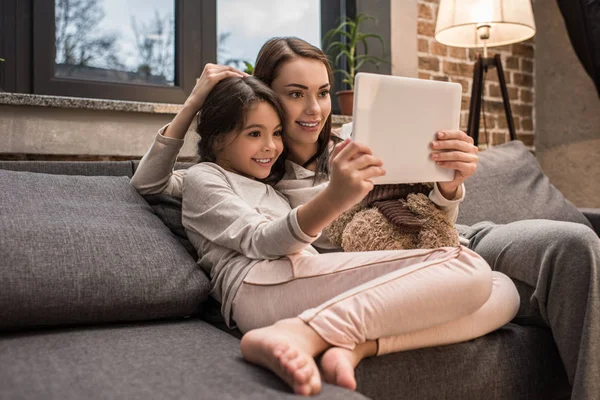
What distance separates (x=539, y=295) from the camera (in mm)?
1233

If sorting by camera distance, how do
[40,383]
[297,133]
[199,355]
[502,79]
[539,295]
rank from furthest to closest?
[502,79] → [297,133] → [539,295] → [199,355] → [40,383]

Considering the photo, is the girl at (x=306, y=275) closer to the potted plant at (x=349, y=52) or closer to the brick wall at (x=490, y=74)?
the potted plant at (x=349, y=52)

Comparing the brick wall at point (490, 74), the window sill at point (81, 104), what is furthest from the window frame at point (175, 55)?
the brick wall at point (490, 74)

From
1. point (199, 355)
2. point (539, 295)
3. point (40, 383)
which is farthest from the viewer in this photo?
point (539, 295)

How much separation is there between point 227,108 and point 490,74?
206cm

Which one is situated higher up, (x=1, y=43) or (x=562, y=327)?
(x=1, y=43)

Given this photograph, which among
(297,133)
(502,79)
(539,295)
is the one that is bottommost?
(539,295)

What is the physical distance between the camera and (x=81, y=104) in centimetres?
185

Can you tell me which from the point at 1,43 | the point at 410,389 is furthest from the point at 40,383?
the point at 1,43

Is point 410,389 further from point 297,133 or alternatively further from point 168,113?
point 168,113

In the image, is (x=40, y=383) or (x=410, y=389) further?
(x=410, y=389)

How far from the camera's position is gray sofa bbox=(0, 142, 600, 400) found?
2.69ft

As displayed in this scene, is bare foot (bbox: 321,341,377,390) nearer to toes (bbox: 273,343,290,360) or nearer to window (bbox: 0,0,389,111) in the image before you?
toes (bbox: 273,343,290,360)

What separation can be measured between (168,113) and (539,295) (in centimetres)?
138
